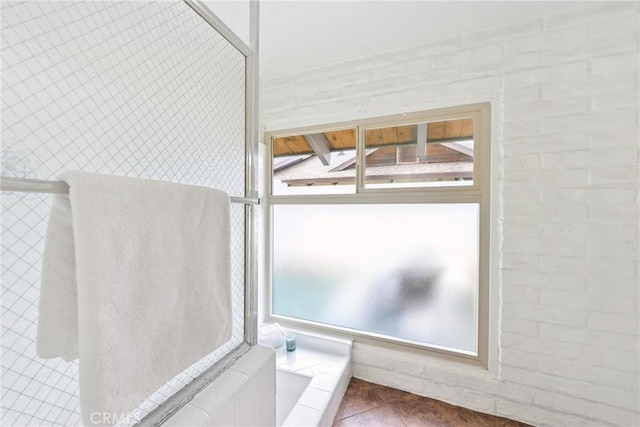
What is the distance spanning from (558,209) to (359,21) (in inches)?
52.4

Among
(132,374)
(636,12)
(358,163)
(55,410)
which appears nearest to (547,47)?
(636,12)

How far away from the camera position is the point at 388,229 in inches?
66.5

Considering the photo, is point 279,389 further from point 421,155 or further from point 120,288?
point 421,155

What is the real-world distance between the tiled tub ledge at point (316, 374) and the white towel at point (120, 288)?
856 millimetres

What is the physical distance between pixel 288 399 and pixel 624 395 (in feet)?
5.23

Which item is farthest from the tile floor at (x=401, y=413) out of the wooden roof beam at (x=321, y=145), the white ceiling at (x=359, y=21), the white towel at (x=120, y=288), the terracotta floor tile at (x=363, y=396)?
the white ceiling at (x=359, y=21)

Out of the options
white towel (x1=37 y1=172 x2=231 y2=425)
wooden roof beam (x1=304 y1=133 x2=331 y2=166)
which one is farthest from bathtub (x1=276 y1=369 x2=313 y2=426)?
wooden roof beam (x1=304 y1=133 x2=331 y2=166)

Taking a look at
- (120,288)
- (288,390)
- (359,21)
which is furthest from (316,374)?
(359,21)

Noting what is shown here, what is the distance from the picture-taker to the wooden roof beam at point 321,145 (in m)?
1.88

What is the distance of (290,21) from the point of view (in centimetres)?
136

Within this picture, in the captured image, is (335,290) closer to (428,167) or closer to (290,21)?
(428,167)

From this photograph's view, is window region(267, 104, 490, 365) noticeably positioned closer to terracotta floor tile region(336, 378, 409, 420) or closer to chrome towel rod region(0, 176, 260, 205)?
terracotta floor tile region(336, 378, 409, 420)

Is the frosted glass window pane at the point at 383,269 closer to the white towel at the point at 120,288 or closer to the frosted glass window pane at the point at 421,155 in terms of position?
the frosted glass window pane at the point at 421,155

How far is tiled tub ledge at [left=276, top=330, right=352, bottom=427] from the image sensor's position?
4.08ft
